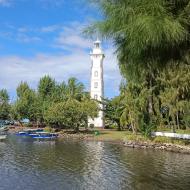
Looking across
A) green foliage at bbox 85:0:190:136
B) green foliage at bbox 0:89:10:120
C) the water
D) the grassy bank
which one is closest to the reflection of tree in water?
the water

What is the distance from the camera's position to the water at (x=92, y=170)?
28359 mm

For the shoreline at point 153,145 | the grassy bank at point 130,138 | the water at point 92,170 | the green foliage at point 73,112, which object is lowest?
the water at point 92,170

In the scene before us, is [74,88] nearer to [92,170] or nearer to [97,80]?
[97,80]

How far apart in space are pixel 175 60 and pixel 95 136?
67317mm

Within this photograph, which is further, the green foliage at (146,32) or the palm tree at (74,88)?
the palm tree at (74,88)

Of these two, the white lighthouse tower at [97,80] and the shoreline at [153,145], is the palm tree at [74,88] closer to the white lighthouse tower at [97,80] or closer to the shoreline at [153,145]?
the white lighthouse tower at [97,80]

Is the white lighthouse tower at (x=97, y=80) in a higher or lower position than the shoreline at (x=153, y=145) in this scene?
higher

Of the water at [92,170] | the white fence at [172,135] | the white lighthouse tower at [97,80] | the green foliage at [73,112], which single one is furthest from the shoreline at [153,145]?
the white lighthouse tower at [97,80]

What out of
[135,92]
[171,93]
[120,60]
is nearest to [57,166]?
[171,93]

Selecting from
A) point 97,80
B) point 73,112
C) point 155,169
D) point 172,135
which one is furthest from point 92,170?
point 97,80

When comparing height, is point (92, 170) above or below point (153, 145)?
below

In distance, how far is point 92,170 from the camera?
35594 mm

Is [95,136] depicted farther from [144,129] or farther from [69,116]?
[144,129]

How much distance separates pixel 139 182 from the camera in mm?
29344
